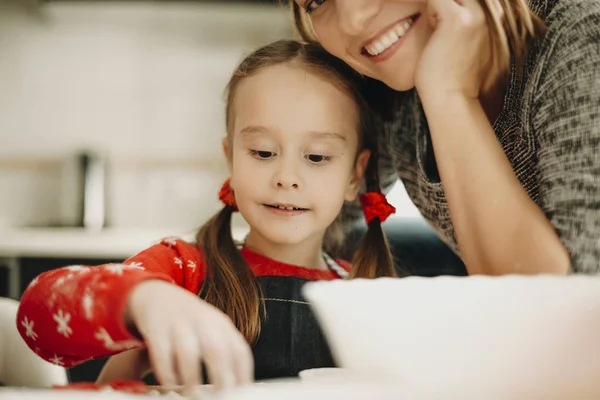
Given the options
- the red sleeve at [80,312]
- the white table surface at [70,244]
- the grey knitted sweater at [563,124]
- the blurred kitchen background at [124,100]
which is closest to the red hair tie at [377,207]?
the grey knitted sweater at [563,124]

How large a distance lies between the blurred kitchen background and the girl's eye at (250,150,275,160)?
5.77 feet

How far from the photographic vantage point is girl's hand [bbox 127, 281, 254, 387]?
1.30 ft

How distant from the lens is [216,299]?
0.82m

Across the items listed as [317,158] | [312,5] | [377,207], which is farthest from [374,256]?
[312,5]

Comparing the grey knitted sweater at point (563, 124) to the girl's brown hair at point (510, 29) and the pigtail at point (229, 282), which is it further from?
the pigtail at point (229, 282)

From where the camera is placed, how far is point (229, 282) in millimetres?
837

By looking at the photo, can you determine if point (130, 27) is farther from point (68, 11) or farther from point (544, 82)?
point (544, 82)

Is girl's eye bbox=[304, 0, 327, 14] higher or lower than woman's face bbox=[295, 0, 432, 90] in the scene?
higher

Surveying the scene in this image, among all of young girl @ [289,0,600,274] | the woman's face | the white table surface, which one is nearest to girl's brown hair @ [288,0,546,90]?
young girl @ [289,0,600,274]

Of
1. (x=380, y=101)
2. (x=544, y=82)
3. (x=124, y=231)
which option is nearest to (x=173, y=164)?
(x=124, y=231)

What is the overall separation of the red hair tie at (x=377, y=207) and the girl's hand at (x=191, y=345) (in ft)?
2.02

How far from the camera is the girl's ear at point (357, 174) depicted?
3.44 feet

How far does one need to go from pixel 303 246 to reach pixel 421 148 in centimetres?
25

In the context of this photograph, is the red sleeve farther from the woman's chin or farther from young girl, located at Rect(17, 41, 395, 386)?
the woman's chin
